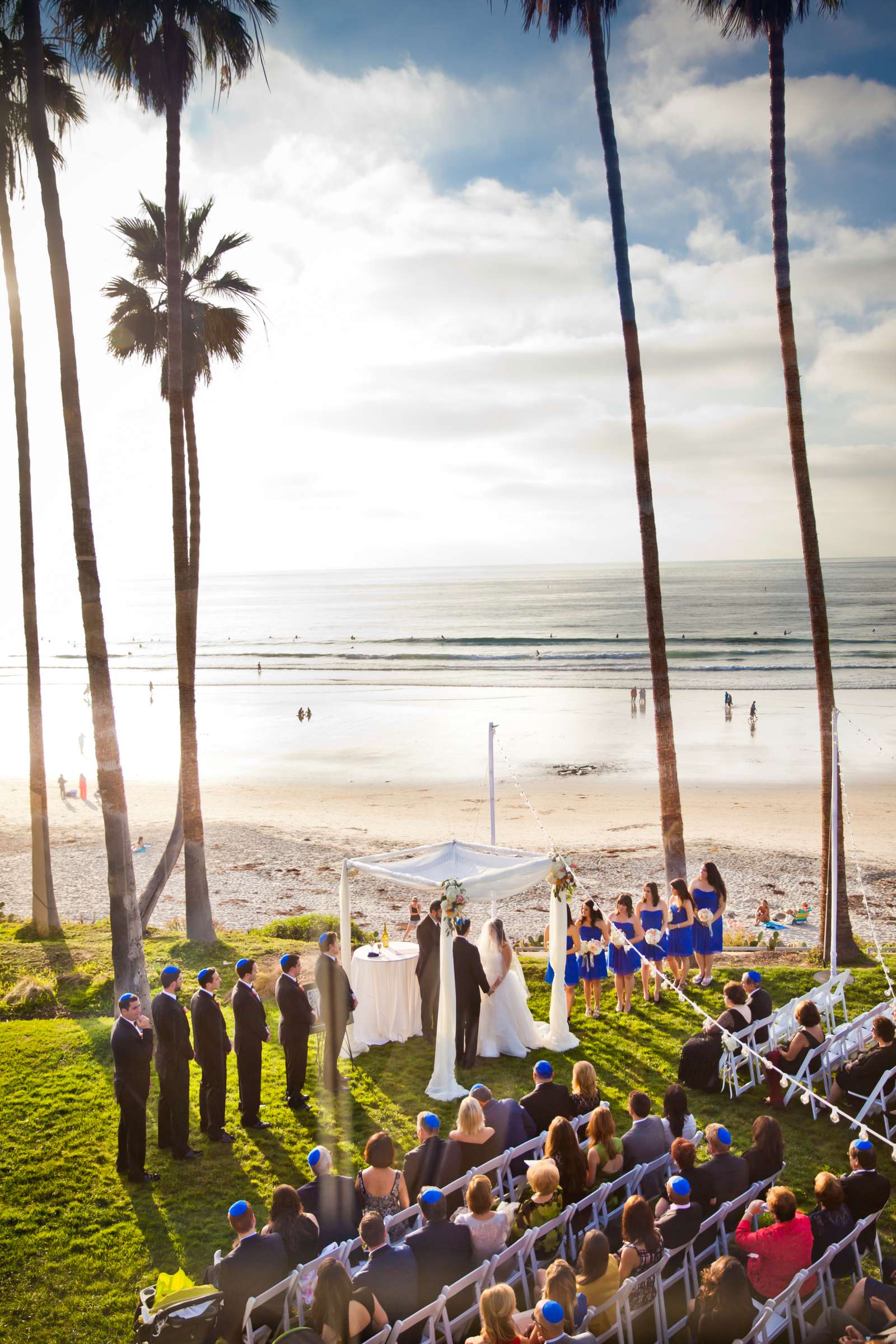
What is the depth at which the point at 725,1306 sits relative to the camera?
4.92 meters

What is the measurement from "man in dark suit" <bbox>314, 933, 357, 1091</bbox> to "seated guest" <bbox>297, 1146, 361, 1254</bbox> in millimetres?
3283

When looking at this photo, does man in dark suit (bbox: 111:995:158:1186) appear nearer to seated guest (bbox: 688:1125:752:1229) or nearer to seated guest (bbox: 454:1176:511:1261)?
seated guest (bbox: 454:1176:511:1261)

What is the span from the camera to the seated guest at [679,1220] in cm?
562

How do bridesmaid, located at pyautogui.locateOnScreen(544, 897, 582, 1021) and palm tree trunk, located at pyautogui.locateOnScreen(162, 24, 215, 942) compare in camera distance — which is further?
palm tree trunk, located at pyautogui.locateOnScreen(162, 24, 215, 942)

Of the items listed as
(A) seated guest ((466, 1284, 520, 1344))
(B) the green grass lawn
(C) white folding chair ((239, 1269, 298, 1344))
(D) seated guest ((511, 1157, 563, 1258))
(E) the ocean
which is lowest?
(B) the green grass lawn

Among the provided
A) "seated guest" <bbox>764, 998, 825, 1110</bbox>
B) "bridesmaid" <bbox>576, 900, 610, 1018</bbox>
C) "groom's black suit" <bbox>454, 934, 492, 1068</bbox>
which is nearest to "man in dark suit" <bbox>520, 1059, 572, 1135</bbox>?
"seated guest" <bbox>764, 998, 825, 1110</bbox>

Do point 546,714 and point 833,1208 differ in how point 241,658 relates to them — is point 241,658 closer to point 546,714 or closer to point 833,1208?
point 546,714

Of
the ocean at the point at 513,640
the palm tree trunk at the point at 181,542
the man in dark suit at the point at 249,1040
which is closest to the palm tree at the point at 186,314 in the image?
the palm tree trunk at the point at 181,542

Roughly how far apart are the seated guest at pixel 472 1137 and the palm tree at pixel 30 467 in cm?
1118

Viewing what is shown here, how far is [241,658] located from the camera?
252ft

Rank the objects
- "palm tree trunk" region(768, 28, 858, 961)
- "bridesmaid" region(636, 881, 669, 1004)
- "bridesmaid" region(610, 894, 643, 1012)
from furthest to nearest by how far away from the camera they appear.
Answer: "palm tree trunk" region(768, 28, 858, 961)
"bridesmaid" region(636, 881, 669, 1004)
"bridesmaid" region(610, 894, 643, 1012)

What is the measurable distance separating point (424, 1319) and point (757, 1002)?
543 centimetres

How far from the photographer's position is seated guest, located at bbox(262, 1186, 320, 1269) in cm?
561

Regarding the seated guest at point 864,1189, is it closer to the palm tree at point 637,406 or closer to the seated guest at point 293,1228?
the seated guest at point 293,1228
